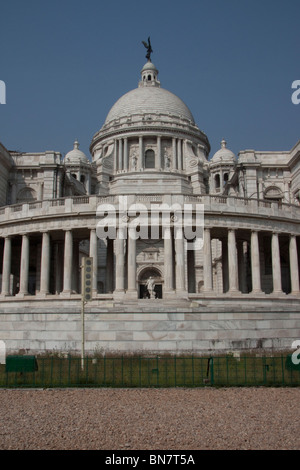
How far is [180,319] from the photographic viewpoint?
91.5 feet

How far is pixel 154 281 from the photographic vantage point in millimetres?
60781

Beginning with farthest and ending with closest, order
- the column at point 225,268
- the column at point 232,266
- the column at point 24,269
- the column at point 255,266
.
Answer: the column at point 225,268 → the column at point 24,269 → the column at point 255,266 → the column at point 232,266

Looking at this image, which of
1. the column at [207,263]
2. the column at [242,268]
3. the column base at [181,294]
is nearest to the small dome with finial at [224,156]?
the column at [242,268]

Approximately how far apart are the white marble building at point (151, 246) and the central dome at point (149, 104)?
0.37 meters

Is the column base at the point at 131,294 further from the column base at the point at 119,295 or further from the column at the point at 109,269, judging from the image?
the column at the point at 109,269

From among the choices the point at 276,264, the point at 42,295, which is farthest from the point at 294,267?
the point at 42,295

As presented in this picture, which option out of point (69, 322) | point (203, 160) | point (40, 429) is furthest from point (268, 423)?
point (203, 160)

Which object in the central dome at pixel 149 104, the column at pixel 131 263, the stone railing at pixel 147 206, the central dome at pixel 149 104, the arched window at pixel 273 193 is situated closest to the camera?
the column at pixel 131 263

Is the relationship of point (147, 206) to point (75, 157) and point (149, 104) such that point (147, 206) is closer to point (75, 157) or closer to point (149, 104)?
point (75, 157)

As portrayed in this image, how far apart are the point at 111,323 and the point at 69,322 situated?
242 cm

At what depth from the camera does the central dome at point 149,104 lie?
95.6m

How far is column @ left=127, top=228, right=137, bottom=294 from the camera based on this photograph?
4038 cm

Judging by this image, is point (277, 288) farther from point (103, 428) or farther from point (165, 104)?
point (165, 104)

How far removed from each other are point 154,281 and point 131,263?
65.1 ft
